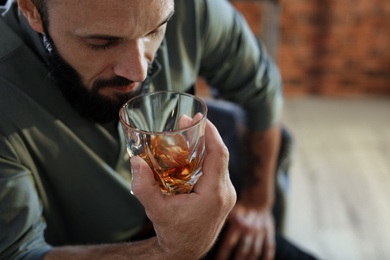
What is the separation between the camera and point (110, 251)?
36.6 inches

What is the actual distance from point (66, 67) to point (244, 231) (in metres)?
0.72

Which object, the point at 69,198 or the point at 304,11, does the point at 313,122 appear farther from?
the point at 69,198

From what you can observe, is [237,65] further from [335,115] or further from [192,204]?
[335,115]

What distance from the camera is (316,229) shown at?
82.4 inches

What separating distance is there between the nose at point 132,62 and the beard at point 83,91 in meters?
0.02

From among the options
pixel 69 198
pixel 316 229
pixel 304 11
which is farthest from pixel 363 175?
pixel 69 198

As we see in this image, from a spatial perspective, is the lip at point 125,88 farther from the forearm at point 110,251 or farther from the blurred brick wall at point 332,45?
the blurred brick wall at point 332,45

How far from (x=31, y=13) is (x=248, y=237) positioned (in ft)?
2.70

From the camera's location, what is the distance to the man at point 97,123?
0.82 m

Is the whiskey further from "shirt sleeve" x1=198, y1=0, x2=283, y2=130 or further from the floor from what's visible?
the floor

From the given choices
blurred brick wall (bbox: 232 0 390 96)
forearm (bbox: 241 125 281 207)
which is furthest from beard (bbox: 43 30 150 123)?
blurred brick wall (bbox: 232 0 390 96)

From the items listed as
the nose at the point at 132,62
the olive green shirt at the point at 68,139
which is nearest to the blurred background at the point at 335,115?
the olive green shirt at the point at 68,139

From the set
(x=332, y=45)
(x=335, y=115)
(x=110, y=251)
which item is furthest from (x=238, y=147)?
(x=332, y=45)

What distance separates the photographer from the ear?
0.90 metres
